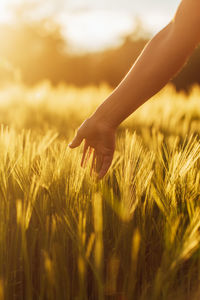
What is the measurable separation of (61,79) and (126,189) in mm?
9482

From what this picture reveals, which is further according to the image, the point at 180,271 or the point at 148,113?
the point at 148,113

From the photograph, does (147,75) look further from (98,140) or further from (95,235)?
(95,235)

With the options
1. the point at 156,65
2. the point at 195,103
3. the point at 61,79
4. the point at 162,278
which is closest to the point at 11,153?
the point at 156,65

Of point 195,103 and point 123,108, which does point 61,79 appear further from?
point 123,108

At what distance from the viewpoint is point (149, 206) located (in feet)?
2.54

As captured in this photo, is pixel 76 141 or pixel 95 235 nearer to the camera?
pixel 95 235

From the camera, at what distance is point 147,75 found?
33.1 inches

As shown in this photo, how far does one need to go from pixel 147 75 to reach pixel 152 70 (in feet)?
0.05

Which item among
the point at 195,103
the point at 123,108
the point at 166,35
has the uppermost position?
the point at 195,103

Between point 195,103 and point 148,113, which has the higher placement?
point 195,103

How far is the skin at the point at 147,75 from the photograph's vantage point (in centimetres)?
81

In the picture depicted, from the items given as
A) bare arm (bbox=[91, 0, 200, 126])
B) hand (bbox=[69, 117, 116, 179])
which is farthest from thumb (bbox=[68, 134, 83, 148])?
bare arm (bbox=[91, 0, 200, 126])

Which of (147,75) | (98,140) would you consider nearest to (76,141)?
(98,140)

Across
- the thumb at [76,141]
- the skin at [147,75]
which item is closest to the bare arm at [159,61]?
the skin at [147,75]
